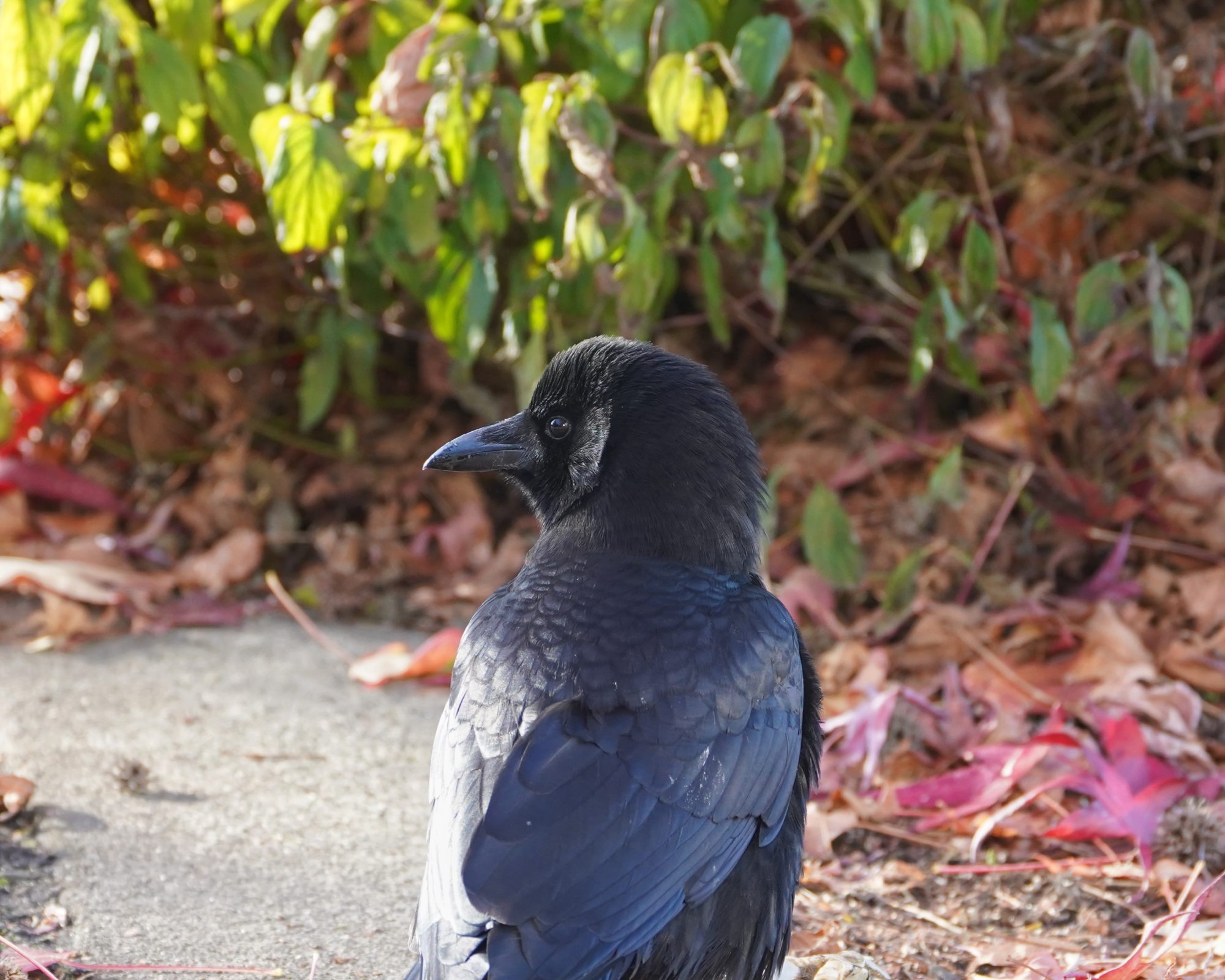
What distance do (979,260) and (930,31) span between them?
0.63 m

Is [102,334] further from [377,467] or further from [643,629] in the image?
[643,629]

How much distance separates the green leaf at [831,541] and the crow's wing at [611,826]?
153 centimetres

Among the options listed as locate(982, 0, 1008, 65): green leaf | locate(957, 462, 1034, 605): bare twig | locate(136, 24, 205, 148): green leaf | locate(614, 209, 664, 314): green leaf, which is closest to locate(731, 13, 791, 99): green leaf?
locate(614, 209, 664, 314): green leaf

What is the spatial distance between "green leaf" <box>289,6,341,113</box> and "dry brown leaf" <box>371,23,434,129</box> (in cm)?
26

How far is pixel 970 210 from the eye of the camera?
146 inches

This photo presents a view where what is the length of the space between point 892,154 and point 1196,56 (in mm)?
1019

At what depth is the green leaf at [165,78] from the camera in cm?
362

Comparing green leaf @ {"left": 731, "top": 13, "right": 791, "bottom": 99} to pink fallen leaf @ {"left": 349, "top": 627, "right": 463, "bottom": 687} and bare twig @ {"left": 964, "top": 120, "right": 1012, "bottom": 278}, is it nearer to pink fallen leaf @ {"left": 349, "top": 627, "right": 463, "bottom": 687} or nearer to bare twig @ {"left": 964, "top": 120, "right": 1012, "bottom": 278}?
bare twig @ {"left": 964, "top": 120, "right": 1012, "bottom": 278}

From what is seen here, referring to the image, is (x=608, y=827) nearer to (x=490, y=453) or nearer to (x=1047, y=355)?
(x=490, y=453)

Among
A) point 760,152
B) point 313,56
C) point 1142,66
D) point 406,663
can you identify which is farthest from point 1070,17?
point 406,663

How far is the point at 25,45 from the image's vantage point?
3.49m

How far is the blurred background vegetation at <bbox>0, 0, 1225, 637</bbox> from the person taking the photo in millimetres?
3396

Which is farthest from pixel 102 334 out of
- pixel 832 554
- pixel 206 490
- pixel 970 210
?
pixel 970 210

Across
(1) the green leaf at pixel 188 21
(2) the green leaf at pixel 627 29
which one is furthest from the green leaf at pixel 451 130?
(1) the green leaf at pixel 188 21
